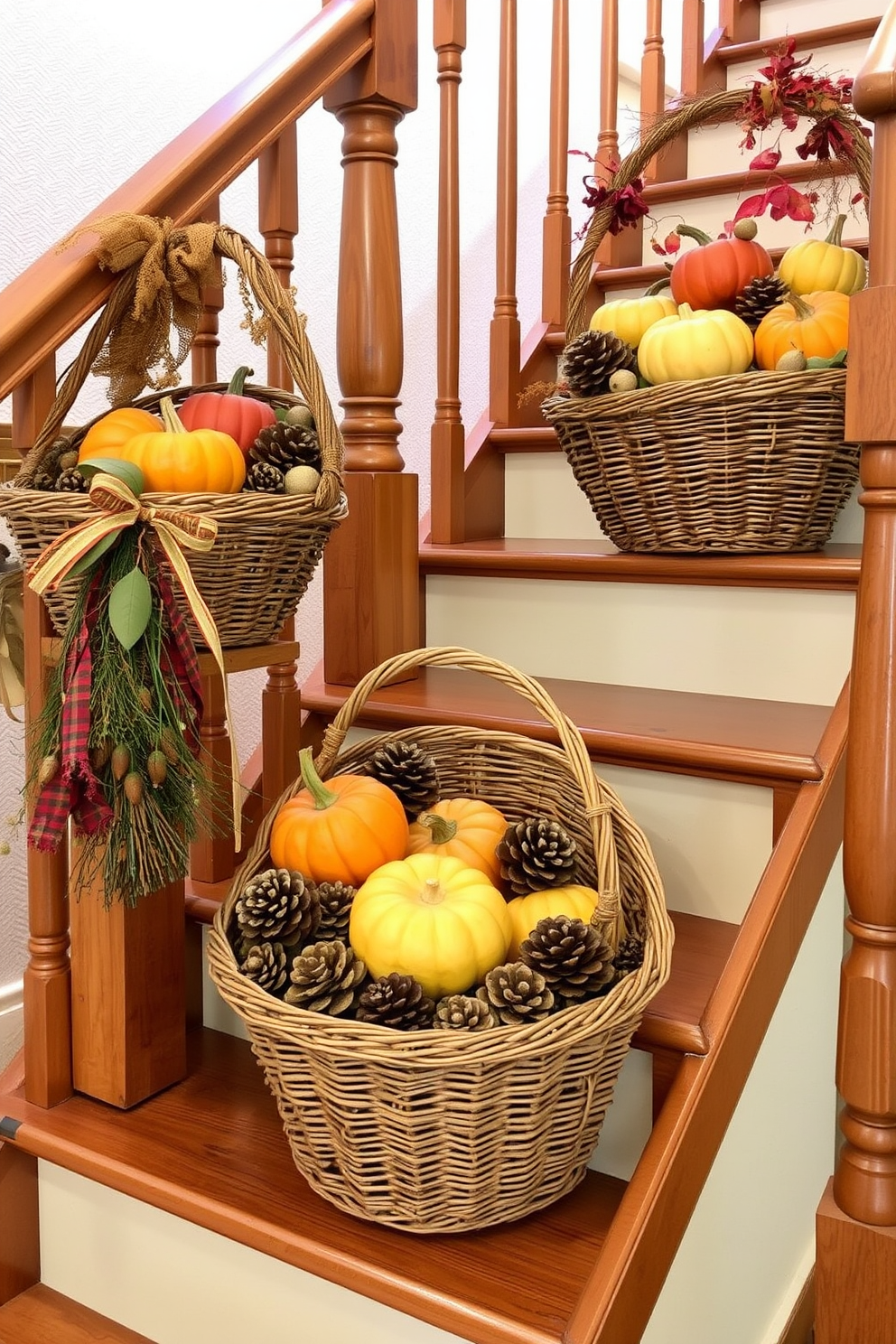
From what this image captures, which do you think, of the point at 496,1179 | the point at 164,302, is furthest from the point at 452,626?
the point at 496,1179

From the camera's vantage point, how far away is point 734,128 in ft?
7.73

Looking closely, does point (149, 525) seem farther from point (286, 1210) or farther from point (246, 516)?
point (286, 1210)

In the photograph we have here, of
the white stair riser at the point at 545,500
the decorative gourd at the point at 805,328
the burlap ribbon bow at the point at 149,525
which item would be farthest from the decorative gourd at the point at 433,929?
the white stair riser at the point at 545,500

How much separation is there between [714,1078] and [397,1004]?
30 cm

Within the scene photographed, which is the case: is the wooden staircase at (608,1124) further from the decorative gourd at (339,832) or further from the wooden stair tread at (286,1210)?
the decorative gourd at (339,832)

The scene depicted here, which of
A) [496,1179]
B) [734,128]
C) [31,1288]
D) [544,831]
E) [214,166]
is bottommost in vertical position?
[31,1288]

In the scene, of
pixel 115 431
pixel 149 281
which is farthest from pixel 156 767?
pixel 149 281

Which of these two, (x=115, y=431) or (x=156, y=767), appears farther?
(x=115, y=431)

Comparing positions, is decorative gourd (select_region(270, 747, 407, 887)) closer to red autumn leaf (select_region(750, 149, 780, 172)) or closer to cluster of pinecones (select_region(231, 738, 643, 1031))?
cluster of pinecones (select_region(231, 738, 643, 1031))

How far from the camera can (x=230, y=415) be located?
1.09m

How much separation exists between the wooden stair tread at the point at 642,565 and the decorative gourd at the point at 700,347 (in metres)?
0.22

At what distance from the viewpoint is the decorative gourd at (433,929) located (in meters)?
0.90

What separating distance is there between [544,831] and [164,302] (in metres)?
0.63

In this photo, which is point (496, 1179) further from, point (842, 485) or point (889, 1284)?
point (842, 485)
